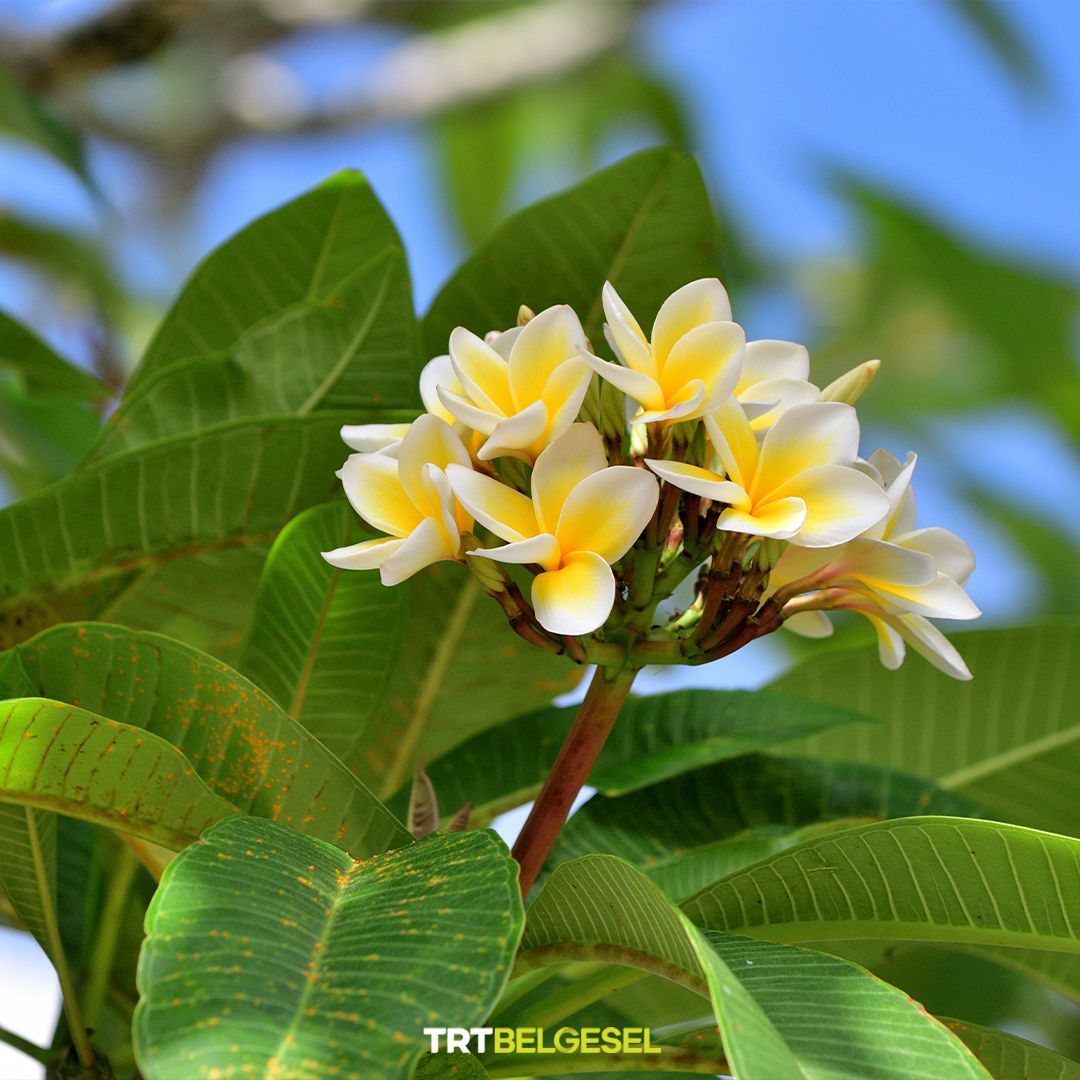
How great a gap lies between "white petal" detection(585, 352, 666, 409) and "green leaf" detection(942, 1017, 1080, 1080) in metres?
0.31

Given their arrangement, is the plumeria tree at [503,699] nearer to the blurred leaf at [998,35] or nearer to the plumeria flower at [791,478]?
the plumeria flower at [791,478]

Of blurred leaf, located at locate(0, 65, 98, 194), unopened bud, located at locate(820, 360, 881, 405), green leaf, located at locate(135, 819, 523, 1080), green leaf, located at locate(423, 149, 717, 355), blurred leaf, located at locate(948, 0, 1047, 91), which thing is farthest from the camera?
blurred leaf, located at locate(948, 0, 1047, 91)

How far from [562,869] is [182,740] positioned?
0.59 ft

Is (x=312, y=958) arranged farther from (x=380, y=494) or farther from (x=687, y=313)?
(x=687, y=313)

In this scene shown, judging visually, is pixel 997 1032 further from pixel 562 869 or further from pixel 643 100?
pixel 643 100

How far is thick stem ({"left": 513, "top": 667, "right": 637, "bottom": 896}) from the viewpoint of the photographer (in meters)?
0.56

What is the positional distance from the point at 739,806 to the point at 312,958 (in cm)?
41

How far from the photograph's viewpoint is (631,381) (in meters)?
0.53

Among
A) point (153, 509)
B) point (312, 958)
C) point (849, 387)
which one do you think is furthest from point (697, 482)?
point (153, 509)

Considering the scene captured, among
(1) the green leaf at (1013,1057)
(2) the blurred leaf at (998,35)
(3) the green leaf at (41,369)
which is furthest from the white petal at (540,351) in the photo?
(2) the blurred leaf at (998,35)

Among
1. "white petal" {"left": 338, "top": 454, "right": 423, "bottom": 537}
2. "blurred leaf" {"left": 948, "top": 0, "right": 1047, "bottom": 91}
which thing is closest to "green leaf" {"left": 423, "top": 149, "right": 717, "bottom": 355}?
"white petal" {"left": 338, "top": 454, "right": 423, "bottom": 537}

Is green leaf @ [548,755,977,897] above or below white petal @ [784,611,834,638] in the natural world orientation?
below

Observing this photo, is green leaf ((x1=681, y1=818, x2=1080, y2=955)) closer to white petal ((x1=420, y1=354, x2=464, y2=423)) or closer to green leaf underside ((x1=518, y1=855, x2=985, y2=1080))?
green leaf underside ((x1=518, y1=855, x2=985, y2=1080))

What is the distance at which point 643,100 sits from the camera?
3117 mm
